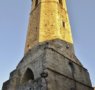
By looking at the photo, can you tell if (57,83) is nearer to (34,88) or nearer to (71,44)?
(34,88)

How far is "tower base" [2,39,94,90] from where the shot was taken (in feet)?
34.5

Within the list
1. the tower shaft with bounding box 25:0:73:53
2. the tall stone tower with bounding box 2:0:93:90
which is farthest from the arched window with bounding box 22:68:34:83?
the tower shaft with bounding box 25:0:73:53

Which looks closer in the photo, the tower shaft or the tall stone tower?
the tall stone tower

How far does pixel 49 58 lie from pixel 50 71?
984 mm

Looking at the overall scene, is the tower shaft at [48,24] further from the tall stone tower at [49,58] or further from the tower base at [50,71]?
the tower base at [50,71]

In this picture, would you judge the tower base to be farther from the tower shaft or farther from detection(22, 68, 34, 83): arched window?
the tower shaft

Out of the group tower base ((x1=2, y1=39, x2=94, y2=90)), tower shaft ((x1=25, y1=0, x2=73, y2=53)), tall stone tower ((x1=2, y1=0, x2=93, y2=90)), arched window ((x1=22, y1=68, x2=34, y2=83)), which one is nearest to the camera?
tower base ((x1=2, y1=39, x2=94, y2=90))

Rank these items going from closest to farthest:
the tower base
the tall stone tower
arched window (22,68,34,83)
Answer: the tower base
the tall stone tower
arched window (22,68,34,83)

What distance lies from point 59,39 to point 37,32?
195cm

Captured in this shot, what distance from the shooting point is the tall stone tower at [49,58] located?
35.7 ft

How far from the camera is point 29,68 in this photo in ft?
40.4

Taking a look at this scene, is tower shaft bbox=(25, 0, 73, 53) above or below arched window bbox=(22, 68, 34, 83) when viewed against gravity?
above

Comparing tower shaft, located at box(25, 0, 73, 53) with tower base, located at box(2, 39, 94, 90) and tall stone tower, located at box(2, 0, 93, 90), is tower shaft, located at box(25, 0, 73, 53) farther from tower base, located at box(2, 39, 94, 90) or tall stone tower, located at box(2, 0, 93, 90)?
tower base, located at box(2, 39, 94, 90)

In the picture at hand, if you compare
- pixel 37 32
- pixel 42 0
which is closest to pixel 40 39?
pixel 37 32
